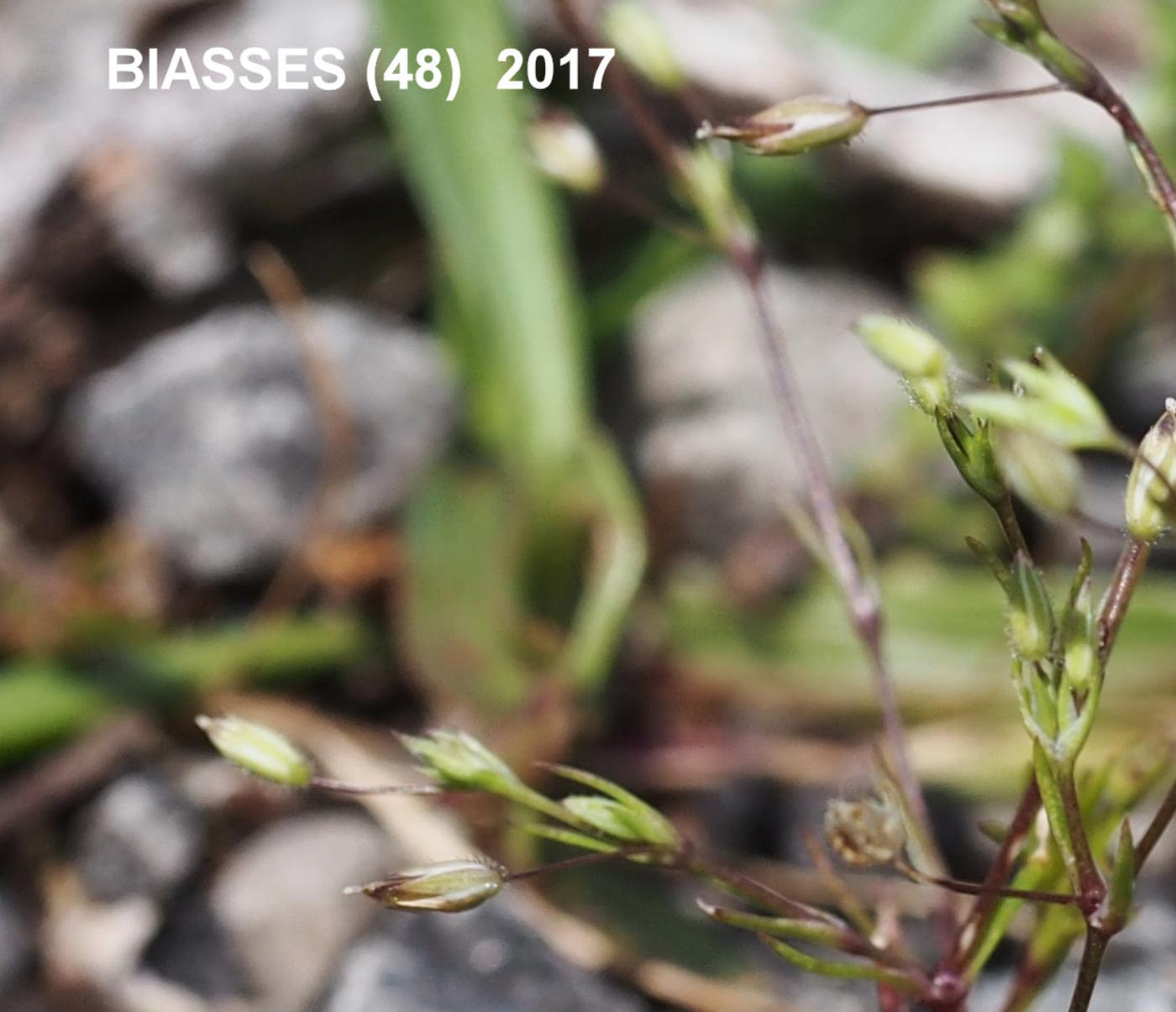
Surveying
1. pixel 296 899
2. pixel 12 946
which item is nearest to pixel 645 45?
pixel 296 899

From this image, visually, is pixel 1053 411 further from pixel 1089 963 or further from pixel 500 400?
pixel 500 400

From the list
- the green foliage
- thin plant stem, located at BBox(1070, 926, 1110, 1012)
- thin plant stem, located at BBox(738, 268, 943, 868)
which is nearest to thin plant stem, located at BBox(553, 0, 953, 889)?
thin plant stem, located at BBox(738, 268, 943, 868)

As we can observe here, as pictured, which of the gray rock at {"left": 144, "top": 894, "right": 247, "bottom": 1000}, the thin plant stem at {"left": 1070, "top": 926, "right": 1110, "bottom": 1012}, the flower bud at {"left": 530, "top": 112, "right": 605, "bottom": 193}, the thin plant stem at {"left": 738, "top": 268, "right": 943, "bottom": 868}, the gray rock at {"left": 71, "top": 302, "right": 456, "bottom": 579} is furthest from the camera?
the gray rock at {"left": 71, "top": 302, "right": 456, "bottom": 579}

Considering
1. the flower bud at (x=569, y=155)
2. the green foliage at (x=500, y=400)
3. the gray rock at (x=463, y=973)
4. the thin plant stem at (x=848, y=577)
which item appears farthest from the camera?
the green foliage at (x=500, y=400)

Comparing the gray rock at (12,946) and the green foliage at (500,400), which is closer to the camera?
the gray rock at (12,946)

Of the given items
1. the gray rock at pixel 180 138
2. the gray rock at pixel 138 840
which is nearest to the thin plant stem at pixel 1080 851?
the gray rock at pixel 138 840

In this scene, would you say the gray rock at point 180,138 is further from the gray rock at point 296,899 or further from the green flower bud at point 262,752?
the green flower bud at point 262,752

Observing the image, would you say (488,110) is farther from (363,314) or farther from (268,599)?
(268,599)

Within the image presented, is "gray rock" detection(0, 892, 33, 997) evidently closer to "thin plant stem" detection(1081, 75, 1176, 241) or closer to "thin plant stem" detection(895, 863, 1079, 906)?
"thin plant stem" detection(895, 863, 1079, 906)
